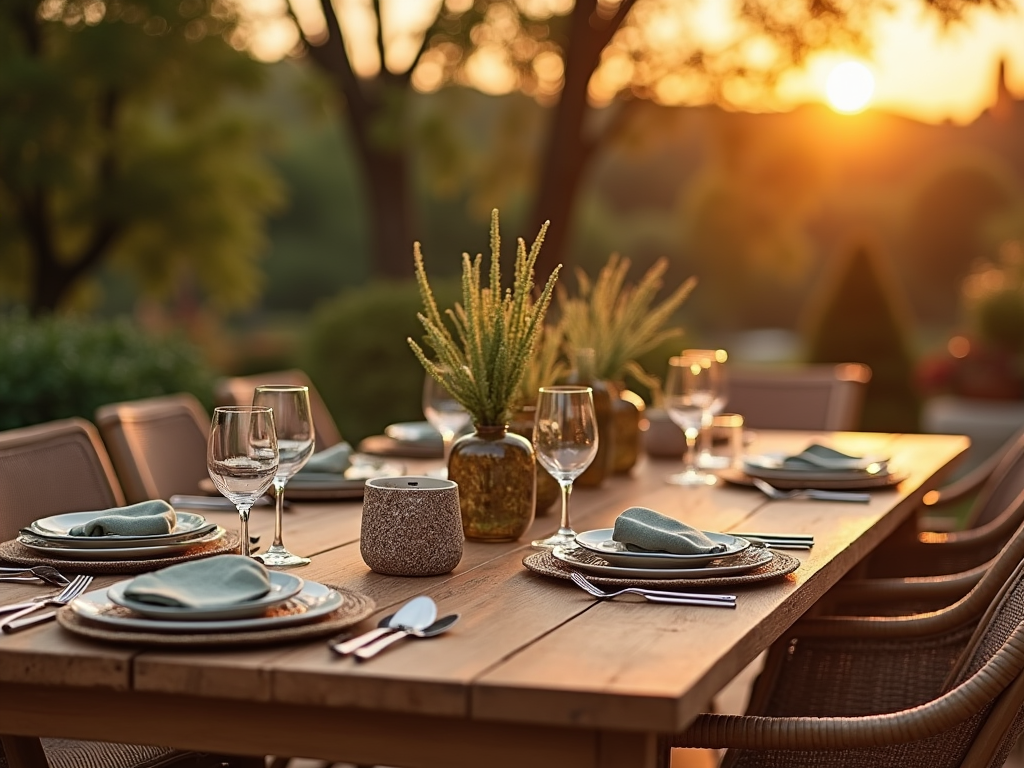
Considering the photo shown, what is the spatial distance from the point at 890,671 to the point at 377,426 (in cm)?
572

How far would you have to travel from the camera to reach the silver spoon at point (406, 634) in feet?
4.87

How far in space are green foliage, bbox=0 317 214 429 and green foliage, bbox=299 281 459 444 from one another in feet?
7.99

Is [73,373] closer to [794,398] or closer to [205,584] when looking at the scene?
[794,398]

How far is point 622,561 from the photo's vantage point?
6.29 ft

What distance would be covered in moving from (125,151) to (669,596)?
990 centimetres

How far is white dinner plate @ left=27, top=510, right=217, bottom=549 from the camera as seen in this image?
197cm

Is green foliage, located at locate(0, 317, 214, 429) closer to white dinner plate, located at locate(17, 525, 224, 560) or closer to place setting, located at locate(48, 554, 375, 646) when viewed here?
white dinner plate, located at locate(17, 525, 224, 560)

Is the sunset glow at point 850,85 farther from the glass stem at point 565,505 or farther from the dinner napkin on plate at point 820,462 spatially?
the glass stem at point 565,505

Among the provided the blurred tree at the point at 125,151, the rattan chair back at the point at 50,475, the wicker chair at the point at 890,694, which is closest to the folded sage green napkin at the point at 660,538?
the wicker chair at the point at 890,694

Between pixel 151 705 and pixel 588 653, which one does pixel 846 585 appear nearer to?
pixel 588 653

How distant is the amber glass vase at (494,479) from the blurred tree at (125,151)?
319 inches

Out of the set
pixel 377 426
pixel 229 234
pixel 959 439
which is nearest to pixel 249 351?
pixel 229 234

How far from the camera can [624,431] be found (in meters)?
3.01

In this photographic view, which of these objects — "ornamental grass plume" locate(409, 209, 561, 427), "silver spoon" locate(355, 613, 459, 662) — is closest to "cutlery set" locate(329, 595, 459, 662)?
"silver spoon" locate(355, 613, 459, 662)
